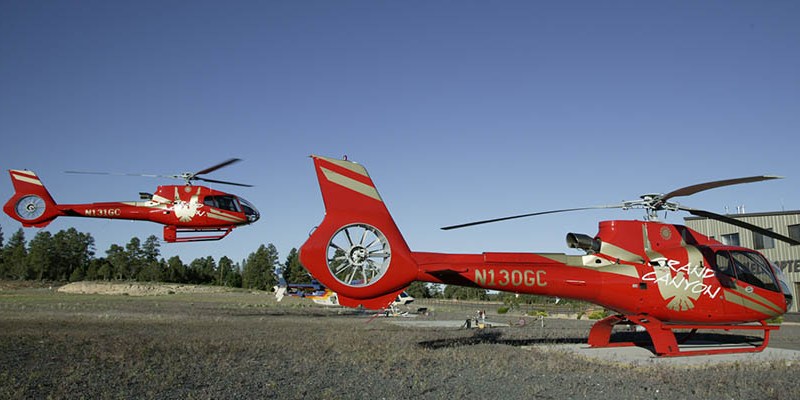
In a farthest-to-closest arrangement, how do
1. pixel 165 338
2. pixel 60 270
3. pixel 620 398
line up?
pixel 60 270
pixel 165 338
pixel 620 398

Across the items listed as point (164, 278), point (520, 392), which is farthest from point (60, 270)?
point (520, 392)

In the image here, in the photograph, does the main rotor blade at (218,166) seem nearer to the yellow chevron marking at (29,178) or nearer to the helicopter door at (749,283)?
the yellow chevron marking at (29,178)

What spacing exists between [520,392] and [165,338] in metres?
12.6

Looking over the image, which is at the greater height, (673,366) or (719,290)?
(719,290)

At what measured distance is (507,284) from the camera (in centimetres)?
1303

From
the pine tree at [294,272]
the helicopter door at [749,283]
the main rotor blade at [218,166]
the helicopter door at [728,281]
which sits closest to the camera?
the helicopter door at [728,281]

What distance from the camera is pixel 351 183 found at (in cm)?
1262

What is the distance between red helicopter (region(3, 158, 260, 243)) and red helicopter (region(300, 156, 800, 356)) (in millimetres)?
14484

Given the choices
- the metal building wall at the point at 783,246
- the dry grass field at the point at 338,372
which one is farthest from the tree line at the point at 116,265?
the dry grass field at the point at 338,372

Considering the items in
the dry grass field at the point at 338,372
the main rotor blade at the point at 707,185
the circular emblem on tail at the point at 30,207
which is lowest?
the dry grass field at the point at 338,372

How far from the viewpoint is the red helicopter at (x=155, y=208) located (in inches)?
985

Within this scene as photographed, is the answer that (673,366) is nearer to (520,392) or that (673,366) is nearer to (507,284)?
(507,284)

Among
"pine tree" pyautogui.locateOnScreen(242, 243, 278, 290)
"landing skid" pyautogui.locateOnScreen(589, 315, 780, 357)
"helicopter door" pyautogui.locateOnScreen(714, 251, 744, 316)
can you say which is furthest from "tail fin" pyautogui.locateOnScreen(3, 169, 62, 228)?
"pine tree" pyautogui.locateOnScreen(242, 243, 278, 290)

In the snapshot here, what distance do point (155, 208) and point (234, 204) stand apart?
3.69m
